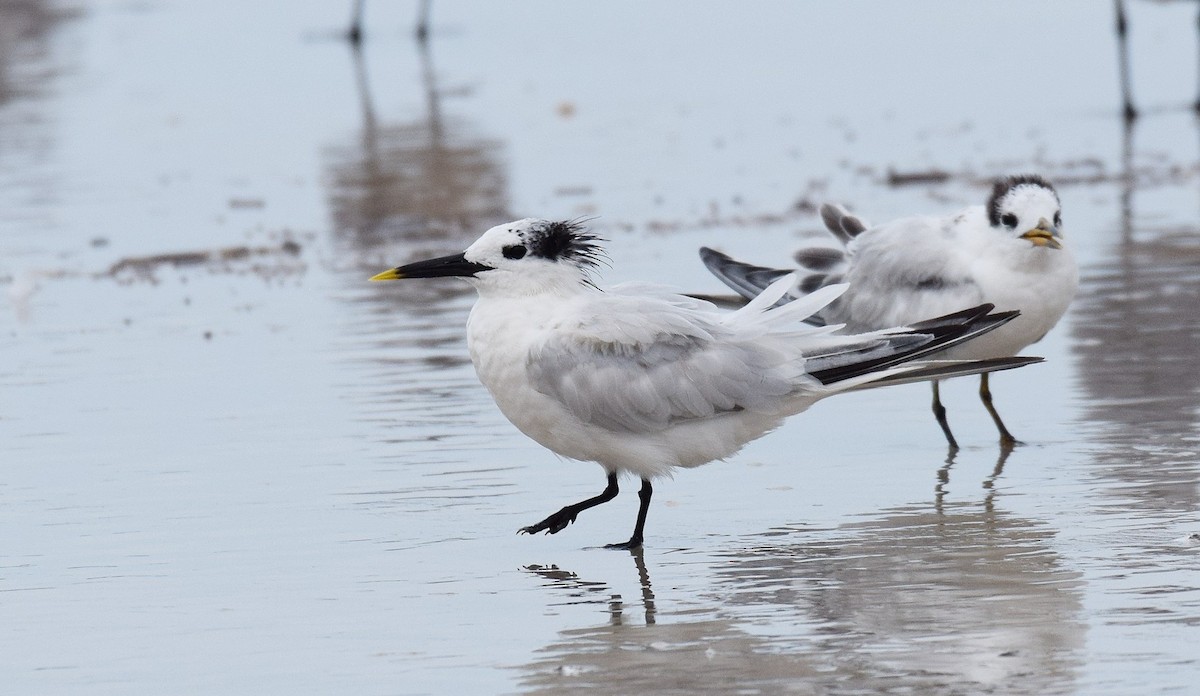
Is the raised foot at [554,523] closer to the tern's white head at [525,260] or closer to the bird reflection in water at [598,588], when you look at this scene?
the bird reflection in water at [598,588]

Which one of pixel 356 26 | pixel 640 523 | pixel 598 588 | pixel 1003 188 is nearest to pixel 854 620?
pixel 598 588

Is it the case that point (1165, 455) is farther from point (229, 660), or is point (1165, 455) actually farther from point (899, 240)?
point (229, 660)

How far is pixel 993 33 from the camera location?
24.2 meters

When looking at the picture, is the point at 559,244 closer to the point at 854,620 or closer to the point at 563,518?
the point at 563,518

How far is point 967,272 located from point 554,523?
2.11m

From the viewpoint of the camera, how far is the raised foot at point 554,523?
A: 6.16m

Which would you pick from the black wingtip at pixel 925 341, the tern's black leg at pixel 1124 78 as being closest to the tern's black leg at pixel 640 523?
the black wingtip at pixel 925 341

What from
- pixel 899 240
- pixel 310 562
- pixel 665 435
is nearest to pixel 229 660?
pixel 310 562

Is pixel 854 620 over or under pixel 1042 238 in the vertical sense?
under

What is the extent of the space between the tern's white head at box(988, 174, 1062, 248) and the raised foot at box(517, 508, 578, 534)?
214 centimetres

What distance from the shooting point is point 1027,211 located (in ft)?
23.9

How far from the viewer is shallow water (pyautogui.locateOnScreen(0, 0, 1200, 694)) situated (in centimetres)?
509

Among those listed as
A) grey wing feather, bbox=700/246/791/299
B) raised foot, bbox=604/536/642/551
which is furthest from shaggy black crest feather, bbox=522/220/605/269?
grey wing feather, bbox=700/246/791/299

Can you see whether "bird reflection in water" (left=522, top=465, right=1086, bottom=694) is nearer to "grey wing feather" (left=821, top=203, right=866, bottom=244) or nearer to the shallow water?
the shallow water
